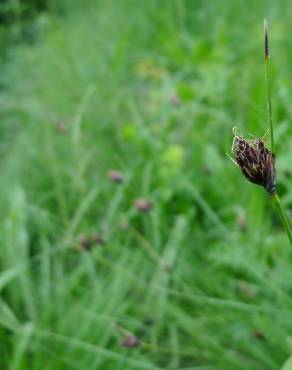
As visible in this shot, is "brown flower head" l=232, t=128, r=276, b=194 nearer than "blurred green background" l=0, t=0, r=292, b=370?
Yes

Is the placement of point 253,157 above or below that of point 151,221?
below

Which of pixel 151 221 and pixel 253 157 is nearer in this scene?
pixel 253 157

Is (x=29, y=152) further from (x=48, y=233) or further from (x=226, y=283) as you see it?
(x=226, y=283)

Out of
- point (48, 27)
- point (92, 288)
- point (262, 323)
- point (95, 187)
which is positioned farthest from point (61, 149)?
point (48, 27)

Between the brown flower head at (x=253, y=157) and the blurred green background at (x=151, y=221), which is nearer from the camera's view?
the brown flower head at (x=253, y=157)
